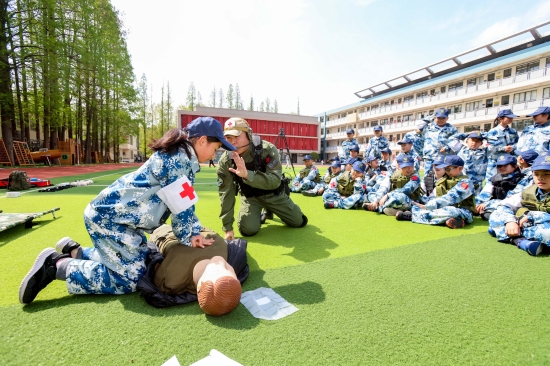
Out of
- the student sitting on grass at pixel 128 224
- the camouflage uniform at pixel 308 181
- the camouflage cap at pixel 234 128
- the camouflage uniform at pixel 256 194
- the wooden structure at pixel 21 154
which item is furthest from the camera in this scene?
the wooden structure at pixel 21 154

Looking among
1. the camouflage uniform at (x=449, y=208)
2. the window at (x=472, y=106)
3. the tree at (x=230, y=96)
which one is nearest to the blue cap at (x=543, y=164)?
the camouflage uniform at (x=449, y=208)

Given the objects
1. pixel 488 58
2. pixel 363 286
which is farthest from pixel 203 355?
pixel 488 58

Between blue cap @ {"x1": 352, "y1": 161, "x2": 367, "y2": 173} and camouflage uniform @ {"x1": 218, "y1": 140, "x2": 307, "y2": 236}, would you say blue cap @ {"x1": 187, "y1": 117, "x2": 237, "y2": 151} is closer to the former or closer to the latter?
camouflage uniform @ {"x1": 218, "y1": 140, "x2": 307, "y2": 236}

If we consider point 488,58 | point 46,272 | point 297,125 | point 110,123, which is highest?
point 488,58

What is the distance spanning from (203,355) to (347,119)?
44114mm

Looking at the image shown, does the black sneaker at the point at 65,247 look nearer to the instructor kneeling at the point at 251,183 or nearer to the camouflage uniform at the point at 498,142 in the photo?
the instructor kneeling at the point at 251,183

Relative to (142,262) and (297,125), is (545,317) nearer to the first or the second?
Answer: (142,262)

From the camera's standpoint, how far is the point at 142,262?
1911mm

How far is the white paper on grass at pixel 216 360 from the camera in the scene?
123 cm

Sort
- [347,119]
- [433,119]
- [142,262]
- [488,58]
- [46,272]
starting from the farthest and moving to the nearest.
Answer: [347,119]
[488,58]
[433,119]
[142,262]
[46,272]

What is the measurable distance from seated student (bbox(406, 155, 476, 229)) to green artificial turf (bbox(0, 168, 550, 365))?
1.14 meters

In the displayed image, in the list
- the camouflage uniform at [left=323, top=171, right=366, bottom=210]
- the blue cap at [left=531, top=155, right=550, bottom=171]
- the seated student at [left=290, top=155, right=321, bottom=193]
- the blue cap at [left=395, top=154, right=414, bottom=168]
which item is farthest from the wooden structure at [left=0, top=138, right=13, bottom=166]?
the blue cap at [left=531, top=155, right=550, bottom=171]

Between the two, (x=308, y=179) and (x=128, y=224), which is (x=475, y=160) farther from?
(x=128, y=224)

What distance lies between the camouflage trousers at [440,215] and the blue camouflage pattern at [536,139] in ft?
7.79
